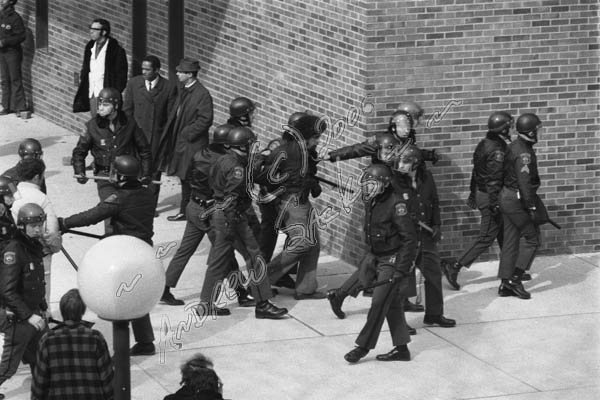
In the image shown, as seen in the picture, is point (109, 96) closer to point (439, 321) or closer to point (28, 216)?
point (28, 216)

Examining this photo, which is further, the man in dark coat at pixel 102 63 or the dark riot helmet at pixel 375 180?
the man in dark coat at pixel 102 63

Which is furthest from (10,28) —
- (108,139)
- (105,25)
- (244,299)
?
(244,299)

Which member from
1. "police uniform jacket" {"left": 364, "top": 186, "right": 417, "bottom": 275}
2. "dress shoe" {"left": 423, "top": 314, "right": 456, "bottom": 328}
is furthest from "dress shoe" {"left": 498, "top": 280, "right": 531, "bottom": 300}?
"police uniform jacket" {"left": 364, "top": 186, "right": 417, "bottom": 275}

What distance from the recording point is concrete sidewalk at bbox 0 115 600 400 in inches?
450

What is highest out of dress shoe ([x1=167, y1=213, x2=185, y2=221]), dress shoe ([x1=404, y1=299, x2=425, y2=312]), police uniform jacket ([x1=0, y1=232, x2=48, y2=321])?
police uniform jacket ([x1=0, y1=232, x2=48, y2=321])

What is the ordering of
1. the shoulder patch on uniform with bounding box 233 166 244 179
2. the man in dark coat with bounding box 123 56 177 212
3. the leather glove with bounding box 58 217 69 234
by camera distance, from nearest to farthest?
the leather glove with bounding box 58 217 69 234 → the shoulder patch on uniform with bounding box 233 166 244 179 → the man in dark coat with bounding box 123 56 177 212

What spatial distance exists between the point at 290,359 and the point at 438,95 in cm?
355

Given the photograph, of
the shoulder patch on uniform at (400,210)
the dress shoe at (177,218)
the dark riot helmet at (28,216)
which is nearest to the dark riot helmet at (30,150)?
the dark riot helmet at (28,216)

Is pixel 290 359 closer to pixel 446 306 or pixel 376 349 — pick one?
pixel 376 349

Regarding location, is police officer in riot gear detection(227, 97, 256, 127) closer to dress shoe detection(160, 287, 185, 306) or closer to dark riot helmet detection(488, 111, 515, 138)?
dress shoe detection(160, 287, 185, 306)

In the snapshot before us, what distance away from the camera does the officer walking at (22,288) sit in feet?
35.2

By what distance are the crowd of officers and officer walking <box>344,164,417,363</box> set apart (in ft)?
0.04

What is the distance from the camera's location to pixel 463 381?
11625mm

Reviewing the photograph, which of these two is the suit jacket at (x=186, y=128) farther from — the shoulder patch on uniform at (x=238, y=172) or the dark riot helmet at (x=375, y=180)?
the dark riot helmet at (x=375, y=180)
